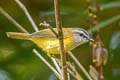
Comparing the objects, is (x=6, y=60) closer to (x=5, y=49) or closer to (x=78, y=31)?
(x=5, y=49)

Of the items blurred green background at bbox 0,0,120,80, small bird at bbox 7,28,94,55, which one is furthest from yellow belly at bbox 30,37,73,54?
blurred green background at bbox 0,0,120,80

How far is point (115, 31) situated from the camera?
8.75 ft

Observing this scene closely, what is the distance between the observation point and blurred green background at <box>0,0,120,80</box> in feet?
8.03

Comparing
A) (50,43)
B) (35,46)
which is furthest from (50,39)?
(35,46)

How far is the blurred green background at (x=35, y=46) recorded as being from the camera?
8.03ft

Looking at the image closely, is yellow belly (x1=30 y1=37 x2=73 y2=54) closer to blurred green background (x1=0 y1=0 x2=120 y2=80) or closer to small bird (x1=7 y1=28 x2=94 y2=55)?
small bird (x1=7 y1=28 x2=94 y2=55)

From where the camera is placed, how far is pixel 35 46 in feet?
8.36

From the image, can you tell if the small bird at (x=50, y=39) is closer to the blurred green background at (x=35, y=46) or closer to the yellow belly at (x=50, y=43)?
the yellow belly at (x=50, y=43)

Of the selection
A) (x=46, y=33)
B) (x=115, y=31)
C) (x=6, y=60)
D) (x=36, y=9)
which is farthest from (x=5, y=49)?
(x=115, y=31)

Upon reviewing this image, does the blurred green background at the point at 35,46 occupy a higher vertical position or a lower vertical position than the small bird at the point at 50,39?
lower

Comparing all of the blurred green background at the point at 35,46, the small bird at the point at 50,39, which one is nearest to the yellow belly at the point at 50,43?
the small bird at the point at 50,39

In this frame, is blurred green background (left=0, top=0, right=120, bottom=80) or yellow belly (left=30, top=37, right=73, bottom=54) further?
blurred green background (left=0, top=0, right=120, bottom=80)

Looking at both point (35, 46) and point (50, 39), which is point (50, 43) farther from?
point (35, 46)

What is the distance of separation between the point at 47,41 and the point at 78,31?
223 mm
